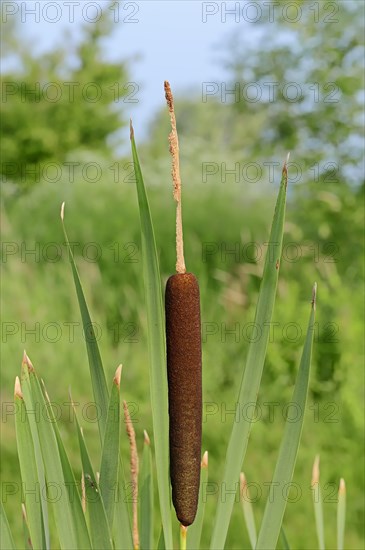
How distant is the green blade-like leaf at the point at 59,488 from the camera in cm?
117

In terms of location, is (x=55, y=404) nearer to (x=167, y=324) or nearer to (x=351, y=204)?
(x=351, y=204)

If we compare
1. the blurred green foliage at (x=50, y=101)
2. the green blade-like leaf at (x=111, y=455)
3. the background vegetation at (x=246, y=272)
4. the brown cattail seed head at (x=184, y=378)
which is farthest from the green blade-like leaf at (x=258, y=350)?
the blurred green foliage at (x=50, y=101)

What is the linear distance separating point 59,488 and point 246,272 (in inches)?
155

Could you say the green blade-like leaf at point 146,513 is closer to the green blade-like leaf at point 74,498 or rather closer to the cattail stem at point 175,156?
the green blade-like leaf at point 74,498

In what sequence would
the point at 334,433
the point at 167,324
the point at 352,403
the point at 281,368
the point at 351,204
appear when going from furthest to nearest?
the point at 351,204, the point at 281,368, the point at 334,433, the point at 352,403, the point at 167,324

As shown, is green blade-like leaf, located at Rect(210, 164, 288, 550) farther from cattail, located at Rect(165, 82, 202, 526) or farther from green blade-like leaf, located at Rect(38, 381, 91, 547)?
green blade-like leaf, located at Rect(38, 381, 91, 547)

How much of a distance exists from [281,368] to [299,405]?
365 cm

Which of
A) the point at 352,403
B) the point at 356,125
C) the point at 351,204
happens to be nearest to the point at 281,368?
the point at 352,403

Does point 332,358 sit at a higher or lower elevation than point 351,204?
lower

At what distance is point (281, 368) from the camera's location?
15.9ft

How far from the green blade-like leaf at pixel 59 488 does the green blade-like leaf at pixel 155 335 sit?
0.13 metres

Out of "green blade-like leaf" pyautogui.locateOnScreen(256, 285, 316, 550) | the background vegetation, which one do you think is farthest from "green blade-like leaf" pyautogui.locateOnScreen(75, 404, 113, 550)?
the background vegetation

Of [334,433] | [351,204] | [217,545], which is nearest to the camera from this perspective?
[217,545]

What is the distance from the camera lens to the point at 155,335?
3.69 ft
